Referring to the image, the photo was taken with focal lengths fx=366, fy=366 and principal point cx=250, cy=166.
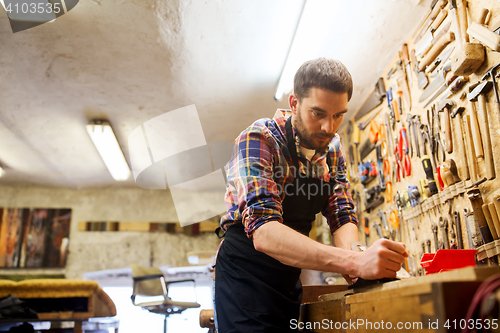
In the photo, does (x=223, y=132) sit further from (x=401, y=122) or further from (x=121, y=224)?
(x=121, y=224)

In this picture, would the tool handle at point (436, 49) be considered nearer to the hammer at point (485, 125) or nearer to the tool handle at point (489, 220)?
the hammer at point (485, 125)

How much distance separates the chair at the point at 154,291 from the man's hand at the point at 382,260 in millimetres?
4069

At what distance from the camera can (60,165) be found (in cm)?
584

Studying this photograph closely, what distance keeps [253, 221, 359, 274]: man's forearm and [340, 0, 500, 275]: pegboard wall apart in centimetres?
102

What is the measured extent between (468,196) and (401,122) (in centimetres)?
110

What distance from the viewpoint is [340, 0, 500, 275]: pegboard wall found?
1844 millimetres

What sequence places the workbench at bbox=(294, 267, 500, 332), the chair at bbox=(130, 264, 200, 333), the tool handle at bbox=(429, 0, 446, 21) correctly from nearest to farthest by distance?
the workbench at bbox=(294, 267, 500, 332) < the tool handle at bbox=(429, 0, 446, 21) < the chair at bbox=(130, 264, 200, 333)

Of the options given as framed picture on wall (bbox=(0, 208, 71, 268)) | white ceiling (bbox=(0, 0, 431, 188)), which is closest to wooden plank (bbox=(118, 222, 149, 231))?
framed picture on wall (bbox=(0, 208, 71, 268))

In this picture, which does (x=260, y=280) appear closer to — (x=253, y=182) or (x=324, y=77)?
(x=253, y=182)

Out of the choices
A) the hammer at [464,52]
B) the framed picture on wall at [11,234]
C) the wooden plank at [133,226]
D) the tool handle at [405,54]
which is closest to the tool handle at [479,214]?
the hammer at [464,52]

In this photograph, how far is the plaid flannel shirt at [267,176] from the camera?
4.39 ft

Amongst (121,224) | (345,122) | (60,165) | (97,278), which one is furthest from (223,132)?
(97,278)

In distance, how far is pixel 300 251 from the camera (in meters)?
1.21

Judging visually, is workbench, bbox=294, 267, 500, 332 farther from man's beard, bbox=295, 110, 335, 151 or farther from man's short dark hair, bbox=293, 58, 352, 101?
man's short dark hair, bbox=293, 58, 352, 101
